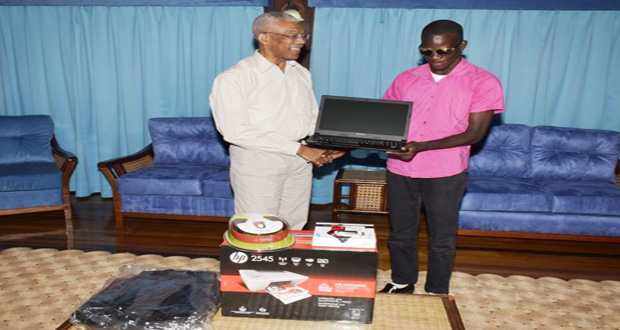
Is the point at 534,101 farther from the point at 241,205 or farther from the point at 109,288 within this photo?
the point at 109,288

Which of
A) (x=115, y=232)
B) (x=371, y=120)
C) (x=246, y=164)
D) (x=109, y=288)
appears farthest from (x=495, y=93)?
(x=115, y=232)

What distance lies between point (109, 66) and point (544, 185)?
3876 millimetres

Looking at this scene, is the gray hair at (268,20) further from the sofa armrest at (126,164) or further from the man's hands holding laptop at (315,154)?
the sofa armrest at (126,164)

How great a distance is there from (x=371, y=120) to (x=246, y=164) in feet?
2.50

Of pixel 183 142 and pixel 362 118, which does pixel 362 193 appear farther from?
pixel 183 142

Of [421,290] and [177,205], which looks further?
[177,205]

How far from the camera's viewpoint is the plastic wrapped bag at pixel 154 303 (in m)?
1.45

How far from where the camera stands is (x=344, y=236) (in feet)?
5.11

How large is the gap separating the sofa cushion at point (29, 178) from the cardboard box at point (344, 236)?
2.98 metres

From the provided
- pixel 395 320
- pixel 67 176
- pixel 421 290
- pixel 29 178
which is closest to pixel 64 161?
pixel 67 176

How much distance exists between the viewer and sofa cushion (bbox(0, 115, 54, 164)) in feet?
13.5

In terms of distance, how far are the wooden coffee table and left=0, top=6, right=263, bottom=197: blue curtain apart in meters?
3.14

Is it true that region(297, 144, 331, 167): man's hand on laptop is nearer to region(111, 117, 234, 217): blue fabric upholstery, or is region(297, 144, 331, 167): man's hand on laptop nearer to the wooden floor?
the wooden floor

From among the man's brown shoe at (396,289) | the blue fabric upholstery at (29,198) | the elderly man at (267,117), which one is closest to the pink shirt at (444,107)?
the elderly man at (267,117)
